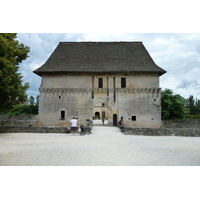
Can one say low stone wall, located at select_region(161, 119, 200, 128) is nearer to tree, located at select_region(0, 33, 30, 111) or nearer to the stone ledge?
the stone ledge

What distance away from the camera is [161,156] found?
22.5 ft

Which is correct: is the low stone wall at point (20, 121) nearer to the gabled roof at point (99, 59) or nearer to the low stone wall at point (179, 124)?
the gabled roof at point (99, 59)

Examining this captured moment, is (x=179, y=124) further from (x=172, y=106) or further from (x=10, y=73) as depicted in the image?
(x=10, y=73)

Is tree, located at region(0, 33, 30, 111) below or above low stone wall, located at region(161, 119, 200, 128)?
above

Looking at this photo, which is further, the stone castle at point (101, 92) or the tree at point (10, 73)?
the stone castle at point (101, 92)

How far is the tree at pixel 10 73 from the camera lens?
12.1 metres

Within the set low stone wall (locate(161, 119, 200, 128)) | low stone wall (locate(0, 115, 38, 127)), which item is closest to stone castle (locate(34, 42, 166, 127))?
low stone wall (locate(161, 119, 200, 128))

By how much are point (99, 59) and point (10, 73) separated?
44.9ft

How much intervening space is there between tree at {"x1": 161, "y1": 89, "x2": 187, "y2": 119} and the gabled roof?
6.94 m

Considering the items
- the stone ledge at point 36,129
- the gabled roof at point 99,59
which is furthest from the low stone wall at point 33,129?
the gabled roof at point 99,59

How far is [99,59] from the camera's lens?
23.3 m

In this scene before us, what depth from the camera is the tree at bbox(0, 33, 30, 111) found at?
12.1 metres

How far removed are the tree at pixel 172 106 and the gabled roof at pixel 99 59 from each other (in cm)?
694

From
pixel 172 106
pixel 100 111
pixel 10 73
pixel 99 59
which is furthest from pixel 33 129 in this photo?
pixel 100 111
